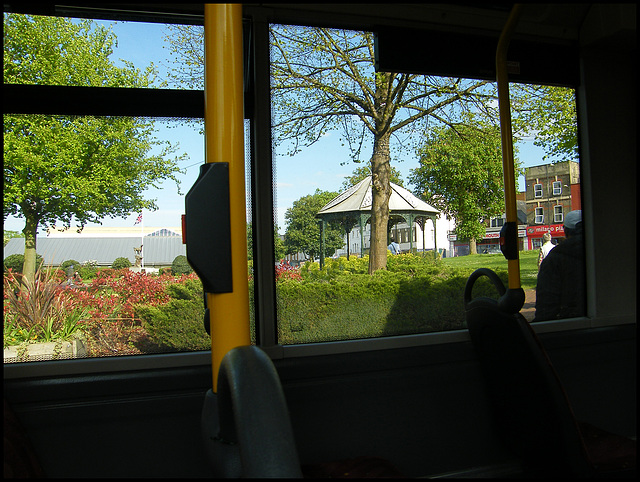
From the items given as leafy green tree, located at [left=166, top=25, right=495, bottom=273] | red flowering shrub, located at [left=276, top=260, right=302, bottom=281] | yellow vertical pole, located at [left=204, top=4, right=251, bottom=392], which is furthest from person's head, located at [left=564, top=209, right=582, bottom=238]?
yellow vertical pole, located at [left=204, top=4, right=251, bottom=392]

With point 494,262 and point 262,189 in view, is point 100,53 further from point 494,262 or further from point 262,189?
point 494,262

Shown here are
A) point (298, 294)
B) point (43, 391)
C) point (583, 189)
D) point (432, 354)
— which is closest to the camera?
point (43, 391)

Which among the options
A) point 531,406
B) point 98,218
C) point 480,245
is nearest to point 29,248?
point 98,218

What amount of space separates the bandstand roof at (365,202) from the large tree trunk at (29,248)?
4.09ft

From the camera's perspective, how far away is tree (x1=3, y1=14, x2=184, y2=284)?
193cm

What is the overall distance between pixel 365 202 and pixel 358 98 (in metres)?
0.55

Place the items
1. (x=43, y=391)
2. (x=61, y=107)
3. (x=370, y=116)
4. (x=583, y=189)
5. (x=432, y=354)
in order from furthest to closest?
(x=583, y=189)
(x=370, y=116)
(x=432, y=354)
(x=61, y=107)
(x=43, y=391)

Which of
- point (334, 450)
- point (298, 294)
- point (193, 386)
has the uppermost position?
point (298, 294)

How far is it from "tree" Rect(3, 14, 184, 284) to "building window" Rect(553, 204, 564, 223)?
6.91 ft

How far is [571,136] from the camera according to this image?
2877mm

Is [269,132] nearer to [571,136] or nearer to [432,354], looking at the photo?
[432,354]

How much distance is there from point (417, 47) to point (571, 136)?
1.23 metres

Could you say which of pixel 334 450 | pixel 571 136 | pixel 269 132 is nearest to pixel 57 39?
pixel 269 132

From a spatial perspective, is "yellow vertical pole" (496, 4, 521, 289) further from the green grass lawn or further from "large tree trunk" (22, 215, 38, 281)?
"large tree trunk" (22, 215, 38, 281)
